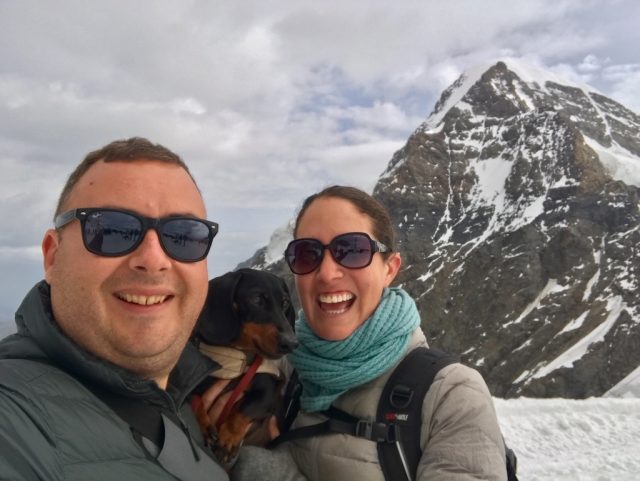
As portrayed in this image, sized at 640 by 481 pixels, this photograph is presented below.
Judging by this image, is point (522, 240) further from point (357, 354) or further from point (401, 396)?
point (401, 396)

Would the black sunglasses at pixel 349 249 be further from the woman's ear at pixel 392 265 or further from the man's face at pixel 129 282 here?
the man's face at pixel 129 282

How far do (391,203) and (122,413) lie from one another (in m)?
139

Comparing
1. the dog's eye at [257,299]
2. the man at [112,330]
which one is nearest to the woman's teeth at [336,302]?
the dog's eye at [257,299]

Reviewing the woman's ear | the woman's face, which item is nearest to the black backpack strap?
the woman's face

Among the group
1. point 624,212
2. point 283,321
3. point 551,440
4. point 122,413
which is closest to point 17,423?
point 122,413

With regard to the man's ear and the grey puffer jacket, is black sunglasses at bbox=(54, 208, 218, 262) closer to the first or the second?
the man's ear

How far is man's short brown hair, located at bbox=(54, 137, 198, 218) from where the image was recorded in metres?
2.65

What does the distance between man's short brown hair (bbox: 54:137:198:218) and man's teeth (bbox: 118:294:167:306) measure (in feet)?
1.91

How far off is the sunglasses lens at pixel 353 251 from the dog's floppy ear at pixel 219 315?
2.57 ft

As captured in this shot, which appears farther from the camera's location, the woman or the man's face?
the woman

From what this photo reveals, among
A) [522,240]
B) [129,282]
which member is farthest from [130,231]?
[522,240]

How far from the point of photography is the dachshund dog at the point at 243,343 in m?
3.33

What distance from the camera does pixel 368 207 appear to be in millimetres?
3840

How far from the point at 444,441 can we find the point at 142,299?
1686 mm
